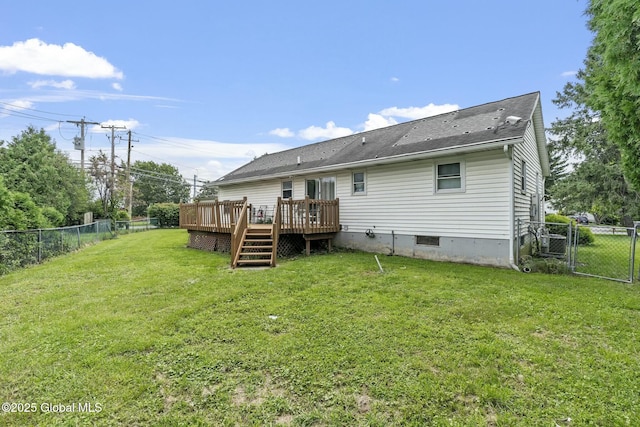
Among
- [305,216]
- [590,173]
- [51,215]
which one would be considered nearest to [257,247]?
[305,216]

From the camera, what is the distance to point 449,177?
8.46m

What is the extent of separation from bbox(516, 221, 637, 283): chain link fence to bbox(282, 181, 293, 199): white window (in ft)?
26.8

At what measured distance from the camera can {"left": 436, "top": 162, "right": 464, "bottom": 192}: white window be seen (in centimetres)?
824

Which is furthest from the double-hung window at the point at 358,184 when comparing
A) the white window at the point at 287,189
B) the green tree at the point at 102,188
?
the green tree at the point at 102,188

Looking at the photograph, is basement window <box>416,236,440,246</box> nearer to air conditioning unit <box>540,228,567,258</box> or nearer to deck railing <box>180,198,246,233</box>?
air conditioning unit <box>540,228,567,258</box>

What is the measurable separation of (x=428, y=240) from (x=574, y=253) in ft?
11.0

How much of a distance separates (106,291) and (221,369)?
4034 mm

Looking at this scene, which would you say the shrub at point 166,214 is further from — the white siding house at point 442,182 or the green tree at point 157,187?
the green tree at point 157,187

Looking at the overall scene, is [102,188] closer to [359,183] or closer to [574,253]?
[359,183]

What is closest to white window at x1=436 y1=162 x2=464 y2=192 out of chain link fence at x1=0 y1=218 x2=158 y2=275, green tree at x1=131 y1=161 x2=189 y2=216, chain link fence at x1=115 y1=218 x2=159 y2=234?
chain link fence at x1=0 y1=218 x2=158 y2=275

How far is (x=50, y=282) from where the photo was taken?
6.41 metres

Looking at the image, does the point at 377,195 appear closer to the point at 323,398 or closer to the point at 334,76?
the point at 323,398

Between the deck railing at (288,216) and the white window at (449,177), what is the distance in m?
3.53

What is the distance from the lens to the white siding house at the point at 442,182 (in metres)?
7.62
